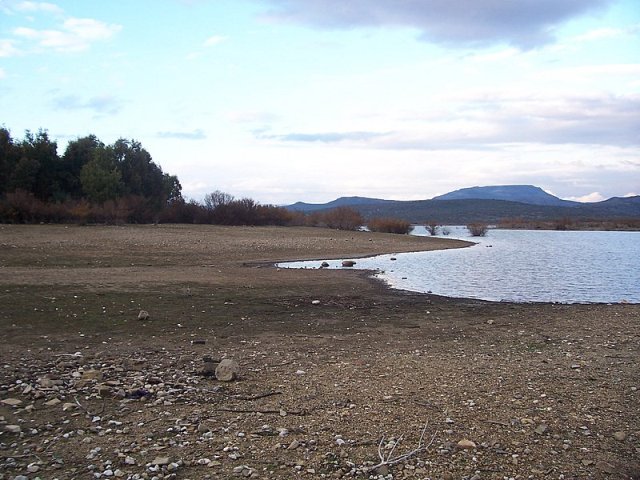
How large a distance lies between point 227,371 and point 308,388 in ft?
3.95

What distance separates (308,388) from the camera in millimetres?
7227

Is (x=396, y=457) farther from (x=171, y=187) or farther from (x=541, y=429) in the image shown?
(x=171, y=187)

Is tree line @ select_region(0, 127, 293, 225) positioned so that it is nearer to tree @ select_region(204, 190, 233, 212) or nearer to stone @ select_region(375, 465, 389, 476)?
tree @ select_region(204, 190, 233, 212)

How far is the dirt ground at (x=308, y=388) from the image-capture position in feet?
16.6

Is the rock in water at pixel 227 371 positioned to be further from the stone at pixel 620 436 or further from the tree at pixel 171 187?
the tree at pixel 171 187

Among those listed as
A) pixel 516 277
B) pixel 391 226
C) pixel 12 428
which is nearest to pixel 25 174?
pixel 391 226

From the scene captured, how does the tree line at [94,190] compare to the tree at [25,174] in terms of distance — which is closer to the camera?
the tree line at [94,190]

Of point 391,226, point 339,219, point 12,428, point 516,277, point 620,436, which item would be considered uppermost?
point 339,219

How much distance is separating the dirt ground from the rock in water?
0.06 meters

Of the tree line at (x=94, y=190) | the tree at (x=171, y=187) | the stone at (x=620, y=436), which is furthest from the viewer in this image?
the tree at (x=171, y=187)

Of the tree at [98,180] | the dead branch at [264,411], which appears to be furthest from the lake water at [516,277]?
the tree at [98,180]

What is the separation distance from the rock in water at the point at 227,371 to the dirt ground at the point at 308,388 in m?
0.06

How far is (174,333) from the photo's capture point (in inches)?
422

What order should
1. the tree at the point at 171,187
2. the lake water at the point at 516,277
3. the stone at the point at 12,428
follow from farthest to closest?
the tree at the point at 171,187 → the lake water at the point at 516,277 → the stone at the point at 12,428
